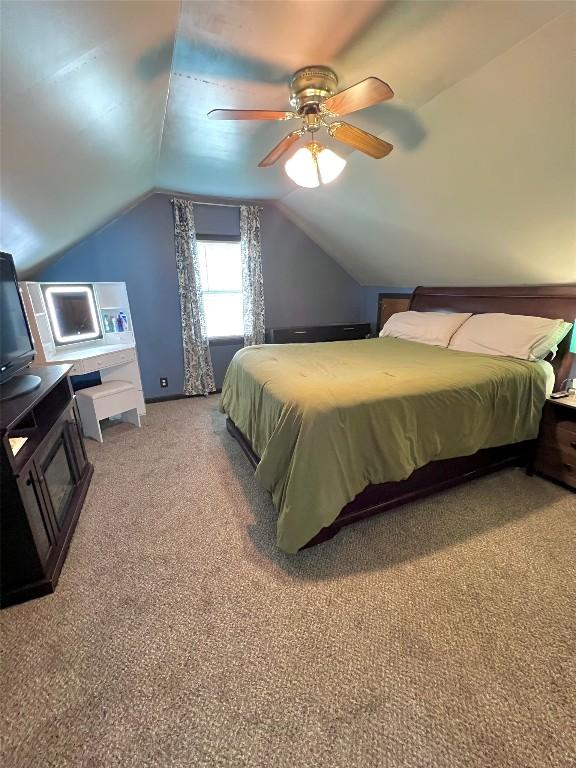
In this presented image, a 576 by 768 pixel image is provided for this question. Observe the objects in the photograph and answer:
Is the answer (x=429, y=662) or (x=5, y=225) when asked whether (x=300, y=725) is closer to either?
(x=429, y=662)

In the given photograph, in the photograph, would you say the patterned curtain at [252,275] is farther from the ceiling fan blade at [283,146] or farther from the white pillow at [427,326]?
the ceiling fan blade at [283,146]

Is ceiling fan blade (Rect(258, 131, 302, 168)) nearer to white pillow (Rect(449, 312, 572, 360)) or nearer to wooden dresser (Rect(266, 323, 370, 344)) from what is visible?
white pillow (Rect(449, 312, 572, 360))

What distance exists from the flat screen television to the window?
227cm

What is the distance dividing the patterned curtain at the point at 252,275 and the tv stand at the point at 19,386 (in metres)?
2.69

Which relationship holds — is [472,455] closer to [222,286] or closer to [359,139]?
[359,139]

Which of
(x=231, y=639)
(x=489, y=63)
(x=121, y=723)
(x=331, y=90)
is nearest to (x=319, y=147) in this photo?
(x=331, y=90)

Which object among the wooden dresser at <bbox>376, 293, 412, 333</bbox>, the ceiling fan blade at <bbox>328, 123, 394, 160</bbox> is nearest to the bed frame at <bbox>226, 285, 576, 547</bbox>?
the wooden dresser at <bbox>376, 293, 412, 333</bbox>

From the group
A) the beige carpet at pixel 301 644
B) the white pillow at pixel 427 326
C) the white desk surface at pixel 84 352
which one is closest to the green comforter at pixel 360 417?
the beige carpet at pixel 301 644

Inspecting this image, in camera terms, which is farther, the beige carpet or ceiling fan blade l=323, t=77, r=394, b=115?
ceiling fan blade l=323, t=77, r=394, b=115

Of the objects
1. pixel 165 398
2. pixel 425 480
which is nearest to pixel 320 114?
pixel 425 480

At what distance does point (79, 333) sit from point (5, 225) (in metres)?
1.49

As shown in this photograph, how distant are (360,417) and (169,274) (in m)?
3.20

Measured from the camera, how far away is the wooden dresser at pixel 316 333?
14.2 ft

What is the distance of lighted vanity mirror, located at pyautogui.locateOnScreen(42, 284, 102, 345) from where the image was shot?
9.58 ft
